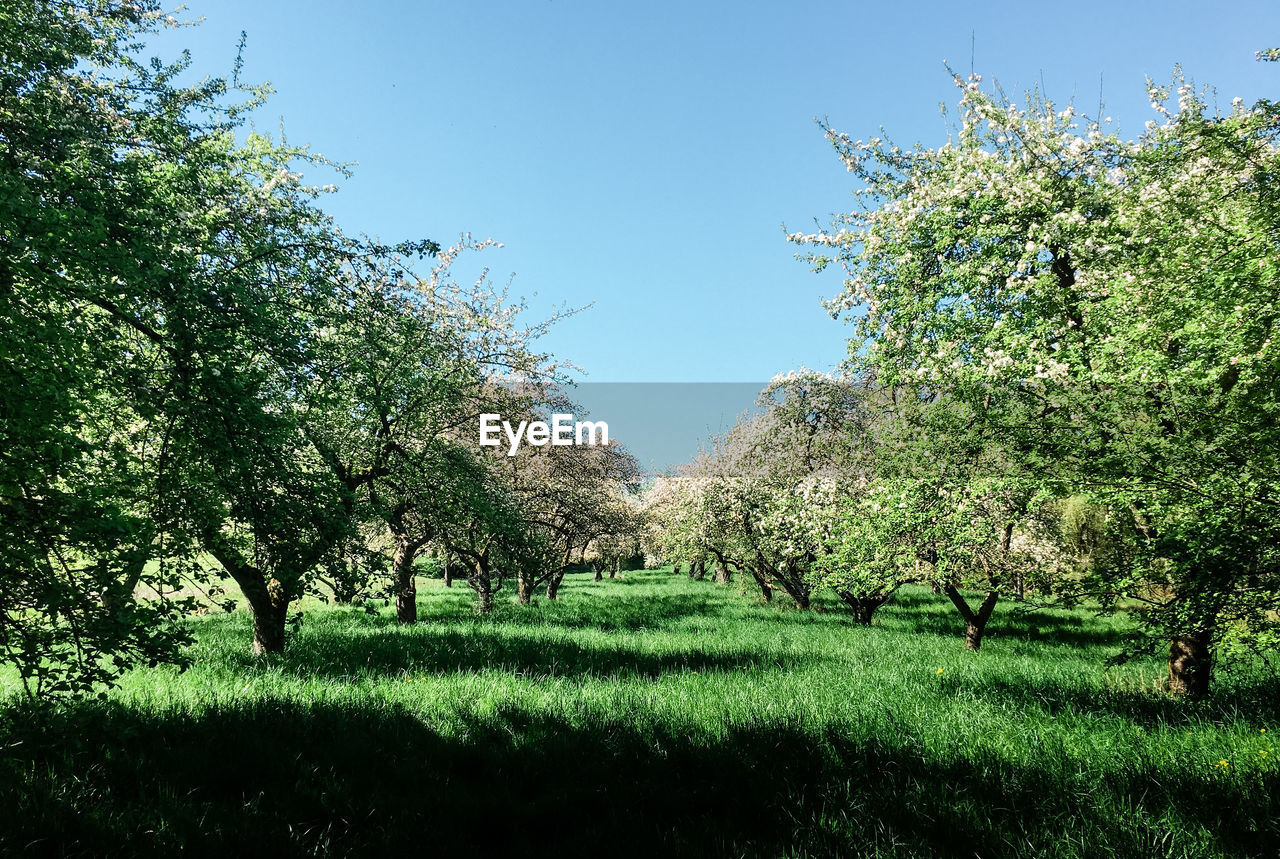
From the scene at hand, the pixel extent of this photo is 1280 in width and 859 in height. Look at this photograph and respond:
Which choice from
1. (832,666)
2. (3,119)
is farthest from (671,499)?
(3,119)

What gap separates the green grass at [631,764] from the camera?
11.7 feet

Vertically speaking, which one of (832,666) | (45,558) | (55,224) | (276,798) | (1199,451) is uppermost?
(55,224)

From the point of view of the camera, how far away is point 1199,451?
5605 millimetres

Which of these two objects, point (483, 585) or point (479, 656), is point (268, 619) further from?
point (483, 585)

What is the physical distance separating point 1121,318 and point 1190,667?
545cm

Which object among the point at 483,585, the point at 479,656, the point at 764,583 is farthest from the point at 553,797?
the point at 764,583

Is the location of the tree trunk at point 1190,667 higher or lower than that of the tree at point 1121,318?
lower

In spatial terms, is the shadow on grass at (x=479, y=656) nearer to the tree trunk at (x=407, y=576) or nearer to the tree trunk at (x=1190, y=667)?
the tree trunk at (x=407, y=576)

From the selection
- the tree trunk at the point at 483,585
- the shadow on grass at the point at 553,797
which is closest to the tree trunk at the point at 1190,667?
the shadow on grass at the point at 553,797

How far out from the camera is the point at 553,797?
4.19 m

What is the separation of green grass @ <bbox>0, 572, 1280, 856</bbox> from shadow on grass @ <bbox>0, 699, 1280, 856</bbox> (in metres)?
0.02

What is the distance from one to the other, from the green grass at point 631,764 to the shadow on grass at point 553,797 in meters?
0.02

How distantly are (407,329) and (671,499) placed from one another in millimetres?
20479

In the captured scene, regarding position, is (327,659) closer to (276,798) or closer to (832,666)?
(276,798)
